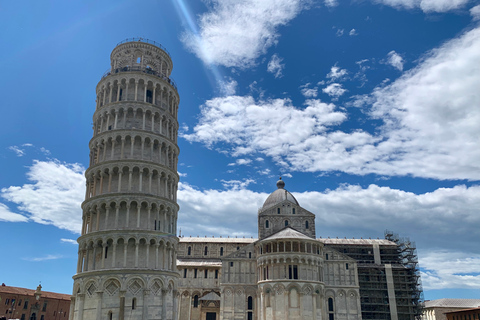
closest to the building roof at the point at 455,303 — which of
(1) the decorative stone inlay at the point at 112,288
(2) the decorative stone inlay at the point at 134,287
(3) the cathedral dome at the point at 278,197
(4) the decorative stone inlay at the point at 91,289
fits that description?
(3) the cathedral dome at the point at 278,197

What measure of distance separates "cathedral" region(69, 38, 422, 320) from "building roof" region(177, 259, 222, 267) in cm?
18

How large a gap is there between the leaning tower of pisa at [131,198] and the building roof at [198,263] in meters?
28.9

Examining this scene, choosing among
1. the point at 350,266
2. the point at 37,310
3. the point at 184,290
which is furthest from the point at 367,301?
the point at 37,310

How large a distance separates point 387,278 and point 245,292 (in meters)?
26.5

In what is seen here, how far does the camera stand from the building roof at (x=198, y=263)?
6691 cm

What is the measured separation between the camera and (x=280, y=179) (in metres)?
75.0

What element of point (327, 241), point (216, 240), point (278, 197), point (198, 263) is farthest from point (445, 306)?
point (198, 263)

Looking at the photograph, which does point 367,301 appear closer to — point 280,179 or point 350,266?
point 350,266

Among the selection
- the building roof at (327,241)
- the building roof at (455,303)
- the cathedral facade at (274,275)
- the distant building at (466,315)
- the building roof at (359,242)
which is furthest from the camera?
the building roof at (455,303)

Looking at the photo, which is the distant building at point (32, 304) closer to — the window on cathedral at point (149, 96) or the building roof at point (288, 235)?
the building roof at point (288, 235)

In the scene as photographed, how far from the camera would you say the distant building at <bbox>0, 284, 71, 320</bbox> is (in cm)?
6812

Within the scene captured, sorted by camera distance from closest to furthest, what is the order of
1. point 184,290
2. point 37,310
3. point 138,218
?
point 138,218 < point 184,290 < point 37,310

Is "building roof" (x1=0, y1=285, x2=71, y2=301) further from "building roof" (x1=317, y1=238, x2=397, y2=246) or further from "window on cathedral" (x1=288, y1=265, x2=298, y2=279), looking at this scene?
"building roof" (x1=317, y1=238, x2=397, y2=246)

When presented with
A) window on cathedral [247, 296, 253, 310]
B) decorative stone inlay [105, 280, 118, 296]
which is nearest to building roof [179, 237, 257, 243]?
window on cathedral [247, 296, 253, 310]
